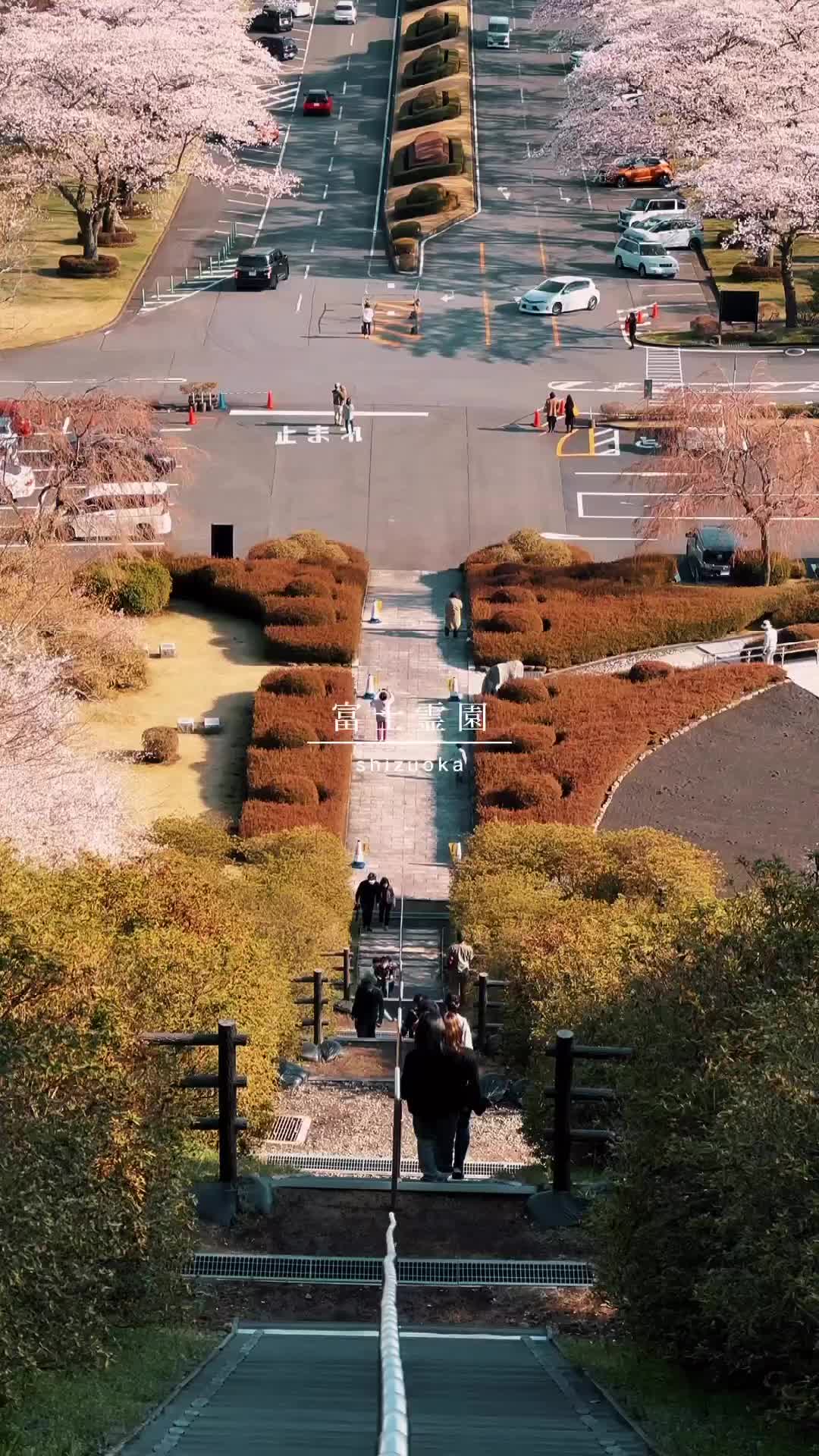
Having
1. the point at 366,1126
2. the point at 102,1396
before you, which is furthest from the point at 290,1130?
the point at 102,1396

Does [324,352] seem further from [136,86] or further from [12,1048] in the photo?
[12,1048]

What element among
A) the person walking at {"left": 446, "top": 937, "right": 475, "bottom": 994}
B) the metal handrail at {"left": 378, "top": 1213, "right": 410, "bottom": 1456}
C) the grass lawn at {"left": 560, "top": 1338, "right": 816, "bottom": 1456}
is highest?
the person walking at {"left": 446, "top": 937, "right": 475, "bottom": 994}

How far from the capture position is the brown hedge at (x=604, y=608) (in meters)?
47.8

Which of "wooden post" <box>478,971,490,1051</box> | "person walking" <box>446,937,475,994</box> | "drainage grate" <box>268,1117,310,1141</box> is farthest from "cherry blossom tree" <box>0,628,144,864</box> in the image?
"drainage grate" <box>268,1117,310,1141</box>

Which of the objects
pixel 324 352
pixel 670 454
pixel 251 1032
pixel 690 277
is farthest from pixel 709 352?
pixel 251 1032

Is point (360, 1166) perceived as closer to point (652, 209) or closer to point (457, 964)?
point (457, 964)

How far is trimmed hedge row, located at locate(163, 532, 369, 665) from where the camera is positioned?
47500mm

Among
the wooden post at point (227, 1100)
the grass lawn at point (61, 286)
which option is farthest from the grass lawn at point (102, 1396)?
the grass lawn at point (61, 286)

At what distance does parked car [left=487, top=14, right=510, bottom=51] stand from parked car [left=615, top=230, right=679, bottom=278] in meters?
29.8

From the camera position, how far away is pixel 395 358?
67.9 metres

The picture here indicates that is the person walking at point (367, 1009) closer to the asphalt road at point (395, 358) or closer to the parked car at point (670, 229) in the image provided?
the asphalt road at point (395, 358)

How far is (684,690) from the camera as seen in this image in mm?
45500

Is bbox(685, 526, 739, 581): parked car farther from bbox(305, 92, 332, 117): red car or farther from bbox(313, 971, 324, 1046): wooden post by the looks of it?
bbox(305, 92, 332, 117): red car

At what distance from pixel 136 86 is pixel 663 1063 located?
6903cm
